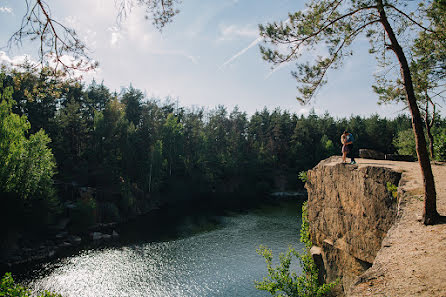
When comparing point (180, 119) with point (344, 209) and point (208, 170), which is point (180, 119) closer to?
point (208, 170)

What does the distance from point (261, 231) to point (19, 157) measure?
71.2 feet

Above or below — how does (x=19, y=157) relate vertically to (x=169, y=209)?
above

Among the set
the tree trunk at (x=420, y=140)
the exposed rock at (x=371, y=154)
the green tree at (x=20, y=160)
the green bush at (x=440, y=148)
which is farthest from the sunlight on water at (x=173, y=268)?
the tree trunk at (x=420, y=140)

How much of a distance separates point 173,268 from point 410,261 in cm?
1744

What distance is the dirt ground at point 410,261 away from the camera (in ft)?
13.5

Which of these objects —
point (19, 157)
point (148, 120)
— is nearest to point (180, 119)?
point (148, 120)

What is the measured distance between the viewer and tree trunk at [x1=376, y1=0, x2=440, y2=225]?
19.6 feet

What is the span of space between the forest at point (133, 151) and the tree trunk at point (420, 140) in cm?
685

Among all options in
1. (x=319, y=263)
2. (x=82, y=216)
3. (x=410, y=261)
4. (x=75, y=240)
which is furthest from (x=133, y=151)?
(x=410, y=261)

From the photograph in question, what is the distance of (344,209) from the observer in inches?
438

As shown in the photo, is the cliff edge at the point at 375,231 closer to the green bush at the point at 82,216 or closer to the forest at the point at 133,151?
the forest at the point at 133,151

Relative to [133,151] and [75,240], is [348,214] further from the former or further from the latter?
[133,151]

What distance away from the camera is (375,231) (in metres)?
9.25

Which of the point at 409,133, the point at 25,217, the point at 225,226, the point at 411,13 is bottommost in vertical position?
the point at 225,226
